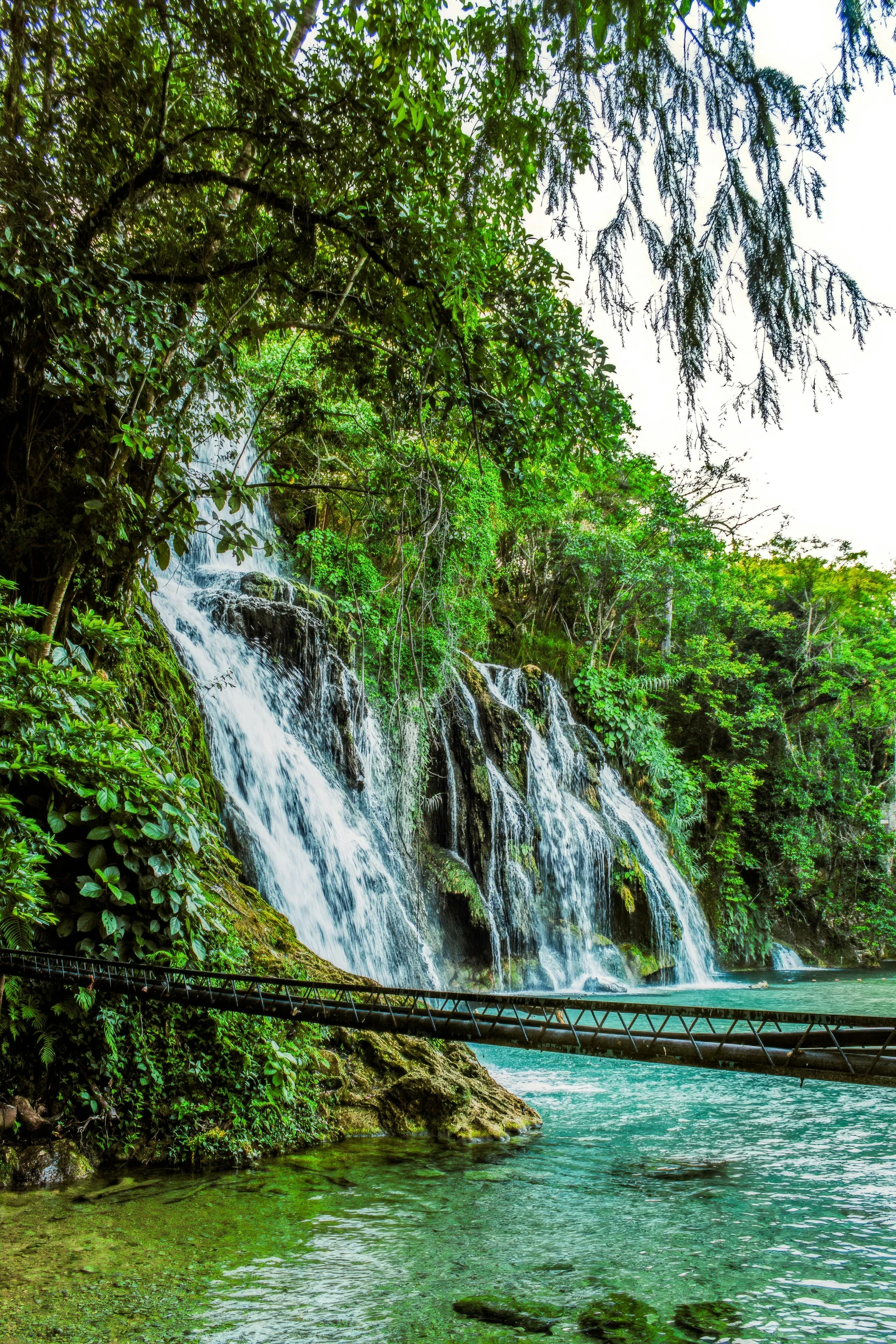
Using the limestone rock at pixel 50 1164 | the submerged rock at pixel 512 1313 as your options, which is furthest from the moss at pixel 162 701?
the submerged rock at pixel 512 1313

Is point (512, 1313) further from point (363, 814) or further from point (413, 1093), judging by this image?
point (363, 814)

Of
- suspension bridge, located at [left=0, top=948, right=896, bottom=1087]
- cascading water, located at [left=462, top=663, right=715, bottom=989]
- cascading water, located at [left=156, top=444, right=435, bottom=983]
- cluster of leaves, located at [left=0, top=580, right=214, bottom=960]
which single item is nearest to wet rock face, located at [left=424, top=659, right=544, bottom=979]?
cascading water, located at [left=462, top=663, right=715, bottom=989]

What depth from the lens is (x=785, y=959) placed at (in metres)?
18.9

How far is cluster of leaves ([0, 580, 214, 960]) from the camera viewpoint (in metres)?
3.65

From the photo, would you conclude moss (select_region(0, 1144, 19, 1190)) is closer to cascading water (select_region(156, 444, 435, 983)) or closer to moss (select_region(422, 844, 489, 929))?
cascading water (select_region(156, 444, 435, 983))

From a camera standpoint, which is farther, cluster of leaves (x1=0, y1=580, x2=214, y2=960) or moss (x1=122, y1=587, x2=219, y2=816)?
moss (x1=122, y1=587, x2=219, y2=816)

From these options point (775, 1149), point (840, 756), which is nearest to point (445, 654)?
point (775, 1149)

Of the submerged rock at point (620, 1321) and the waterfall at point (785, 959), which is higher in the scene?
the submerged rock at point (620, 1321)

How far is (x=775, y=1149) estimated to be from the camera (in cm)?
474

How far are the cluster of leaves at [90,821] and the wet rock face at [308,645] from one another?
6.70 meters

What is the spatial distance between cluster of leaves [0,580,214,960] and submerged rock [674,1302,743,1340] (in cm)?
242

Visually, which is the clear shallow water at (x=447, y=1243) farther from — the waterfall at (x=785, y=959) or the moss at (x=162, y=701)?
the waterfall at (x=785, y=959)

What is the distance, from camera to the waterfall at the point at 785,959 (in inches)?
733

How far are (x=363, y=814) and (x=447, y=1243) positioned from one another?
315 inches
